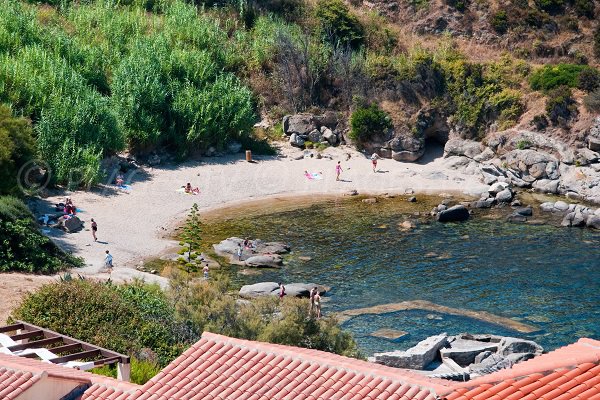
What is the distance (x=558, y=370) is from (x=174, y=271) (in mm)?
21148

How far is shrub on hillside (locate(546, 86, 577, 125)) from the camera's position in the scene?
6594 cm

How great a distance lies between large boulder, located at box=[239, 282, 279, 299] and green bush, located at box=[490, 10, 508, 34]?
35.8 m

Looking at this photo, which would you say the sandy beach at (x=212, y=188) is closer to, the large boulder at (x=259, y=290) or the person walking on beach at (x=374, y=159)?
the person walking on beach at (x=374, y=159)

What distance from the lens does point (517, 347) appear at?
36.3m

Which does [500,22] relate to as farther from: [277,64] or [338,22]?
[277,64]

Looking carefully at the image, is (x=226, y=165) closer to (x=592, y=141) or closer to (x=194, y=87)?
(x=194, y=87)

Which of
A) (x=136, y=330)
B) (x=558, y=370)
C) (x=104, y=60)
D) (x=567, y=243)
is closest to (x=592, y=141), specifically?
(x=567, y=243)

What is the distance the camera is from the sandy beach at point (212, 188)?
4984 cm

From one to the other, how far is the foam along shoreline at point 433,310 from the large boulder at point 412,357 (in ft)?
16.1

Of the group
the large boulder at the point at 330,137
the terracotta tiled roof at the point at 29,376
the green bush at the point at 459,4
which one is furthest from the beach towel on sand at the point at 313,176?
the terracotta tiled roof at the point at 29,376

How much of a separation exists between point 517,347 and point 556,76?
35.3 meters

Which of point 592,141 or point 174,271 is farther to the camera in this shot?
point 592,141

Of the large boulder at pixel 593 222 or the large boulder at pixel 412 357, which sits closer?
the large boulder at pixel 412 357

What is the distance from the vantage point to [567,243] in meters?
51.9
